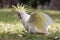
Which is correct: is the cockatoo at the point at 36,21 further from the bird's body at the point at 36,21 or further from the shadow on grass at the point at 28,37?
the shadow on grass at the point at 28,37

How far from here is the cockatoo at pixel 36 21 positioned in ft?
20.1

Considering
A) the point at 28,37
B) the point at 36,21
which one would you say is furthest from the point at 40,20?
the point at 28,37

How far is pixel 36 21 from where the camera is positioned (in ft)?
20.3

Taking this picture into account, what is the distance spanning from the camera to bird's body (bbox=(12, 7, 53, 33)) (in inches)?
241

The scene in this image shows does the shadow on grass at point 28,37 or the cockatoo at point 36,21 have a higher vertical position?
the cockatoo at point 36,21

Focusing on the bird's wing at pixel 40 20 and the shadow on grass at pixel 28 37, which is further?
the bird's wing at pixel 40 20

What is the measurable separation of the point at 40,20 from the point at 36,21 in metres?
0.11

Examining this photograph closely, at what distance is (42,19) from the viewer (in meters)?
6.14

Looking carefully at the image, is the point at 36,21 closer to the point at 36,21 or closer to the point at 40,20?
the point at 36,21

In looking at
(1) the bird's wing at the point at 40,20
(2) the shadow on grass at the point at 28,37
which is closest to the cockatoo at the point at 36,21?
(1) the bird's wing at the point at 40,20

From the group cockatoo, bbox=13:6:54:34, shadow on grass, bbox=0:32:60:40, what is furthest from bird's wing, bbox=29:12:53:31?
shadow on grass, bbox=0:32:60:40

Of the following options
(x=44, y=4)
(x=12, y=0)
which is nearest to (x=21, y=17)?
(x=12, y=0)

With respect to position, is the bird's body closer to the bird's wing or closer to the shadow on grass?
the bird's wing

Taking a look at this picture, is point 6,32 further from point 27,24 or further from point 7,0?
point 7,0
